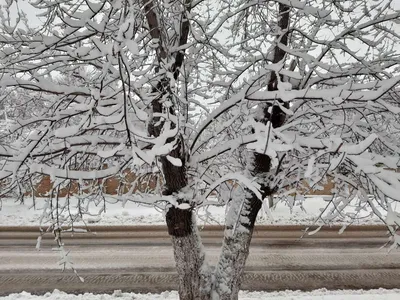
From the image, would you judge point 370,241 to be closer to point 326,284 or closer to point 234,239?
point 326,284

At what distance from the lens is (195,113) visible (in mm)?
4820

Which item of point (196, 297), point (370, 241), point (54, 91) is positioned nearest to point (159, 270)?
point (196, 297)

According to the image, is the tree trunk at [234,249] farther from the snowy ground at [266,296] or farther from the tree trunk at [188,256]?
the snowy ground at [266,296]

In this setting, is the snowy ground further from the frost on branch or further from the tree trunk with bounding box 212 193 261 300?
the frost on branch

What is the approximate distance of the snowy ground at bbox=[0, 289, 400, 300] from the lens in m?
6.86

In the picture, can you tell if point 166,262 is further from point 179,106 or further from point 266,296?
point 179,106

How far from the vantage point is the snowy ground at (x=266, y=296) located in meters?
6.86

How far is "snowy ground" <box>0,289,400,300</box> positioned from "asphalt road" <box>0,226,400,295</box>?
34 cm

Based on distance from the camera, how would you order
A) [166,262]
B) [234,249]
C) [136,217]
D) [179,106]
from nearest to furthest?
[179,106]
[234,249]
[166,262]
[136,217]

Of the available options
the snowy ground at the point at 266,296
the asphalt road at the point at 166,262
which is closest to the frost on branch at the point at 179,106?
the snowy ground at the point at 266,296

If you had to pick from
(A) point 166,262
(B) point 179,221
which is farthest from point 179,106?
(A) point 166,262

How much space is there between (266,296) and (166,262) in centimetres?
300

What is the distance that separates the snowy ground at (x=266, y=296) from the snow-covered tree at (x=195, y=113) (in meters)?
3.27

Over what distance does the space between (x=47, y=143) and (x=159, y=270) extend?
5.86 metres
